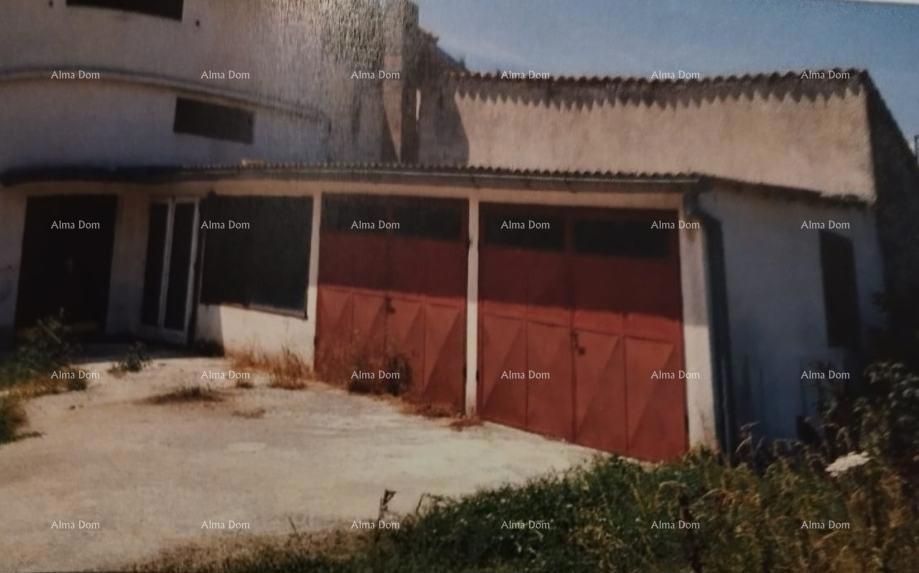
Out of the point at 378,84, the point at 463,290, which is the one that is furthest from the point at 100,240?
the point at 463,290

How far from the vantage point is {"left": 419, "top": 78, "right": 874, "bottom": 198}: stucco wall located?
741 centimetres

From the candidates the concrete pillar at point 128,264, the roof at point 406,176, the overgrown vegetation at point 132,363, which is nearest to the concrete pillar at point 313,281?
the roof at point 406,176

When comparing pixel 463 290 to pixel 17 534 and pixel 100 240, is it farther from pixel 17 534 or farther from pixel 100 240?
pixel 100 240

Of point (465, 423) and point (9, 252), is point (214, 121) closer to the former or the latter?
point (9, 252)

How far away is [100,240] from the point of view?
9.58 m

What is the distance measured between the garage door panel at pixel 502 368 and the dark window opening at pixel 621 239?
1.08 m

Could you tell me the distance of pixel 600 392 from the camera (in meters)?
5.39

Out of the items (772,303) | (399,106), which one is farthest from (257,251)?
(772,303)

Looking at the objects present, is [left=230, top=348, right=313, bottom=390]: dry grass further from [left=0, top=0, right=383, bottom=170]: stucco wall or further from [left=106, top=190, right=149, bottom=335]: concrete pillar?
[left=0, top=0, right=383, bottom=170]: stucco wall

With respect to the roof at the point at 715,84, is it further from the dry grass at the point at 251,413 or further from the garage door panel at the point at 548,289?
the dry grass at the point at 251,413

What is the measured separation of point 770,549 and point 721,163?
6525 mm

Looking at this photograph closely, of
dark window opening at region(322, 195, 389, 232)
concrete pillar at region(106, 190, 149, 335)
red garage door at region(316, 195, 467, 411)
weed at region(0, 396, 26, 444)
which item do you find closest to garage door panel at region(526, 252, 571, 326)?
red garage door at region(316, 195, 467, 411)

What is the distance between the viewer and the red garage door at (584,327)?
5.09m

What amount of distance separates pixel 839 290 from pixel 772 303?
177 cm
